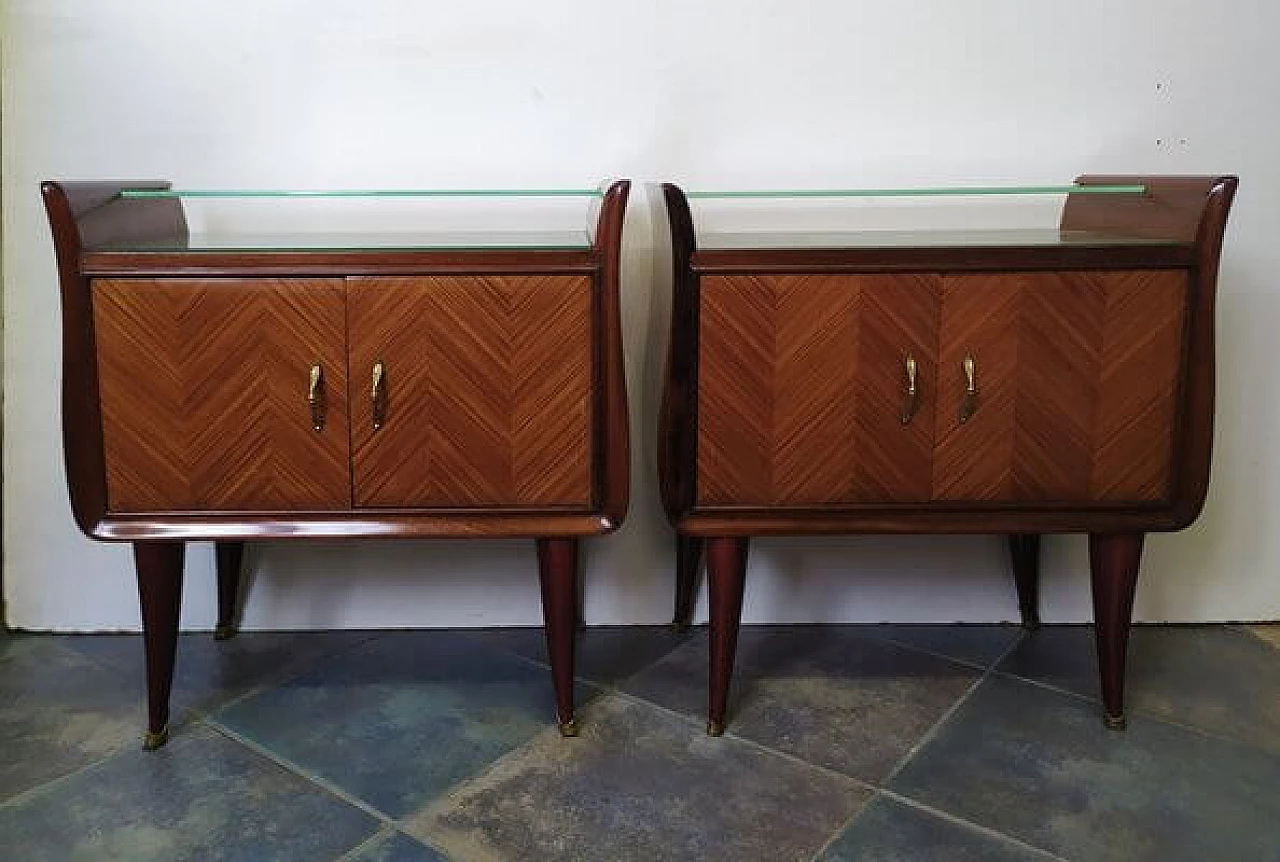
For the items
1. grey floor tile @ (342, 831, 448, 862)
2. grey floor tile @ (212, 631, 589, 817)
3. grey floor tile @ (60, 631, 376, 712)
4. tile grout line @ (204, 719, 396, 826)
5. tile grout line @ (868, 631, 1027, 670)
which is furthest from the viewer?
tile grout line @ (868, 631, 1027, 670)

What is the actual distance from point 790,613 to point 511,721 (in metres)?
0.63

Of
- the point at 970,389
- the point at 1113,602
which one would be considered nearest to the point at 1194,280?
the point at 970,389

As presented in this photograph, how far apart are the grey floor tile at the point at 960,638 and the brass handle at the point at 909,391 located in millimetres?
581

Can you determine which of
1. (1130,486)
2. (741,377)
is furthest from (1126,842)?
(741,377)

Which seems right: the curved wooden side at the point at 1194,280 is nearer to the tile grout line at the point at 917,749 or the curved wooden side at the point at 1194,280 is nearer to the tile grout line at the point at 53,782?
the tile grout line at the point at 917,749

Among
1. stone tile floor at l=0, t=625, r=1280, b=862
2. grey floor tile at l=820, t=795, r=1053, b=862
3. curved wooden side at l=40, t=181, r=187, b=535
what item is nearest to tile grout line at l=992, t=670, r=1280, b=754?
stone tile floor at l=0, t=625, r=1280, b=862

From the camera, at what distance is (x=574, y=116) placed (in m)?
2.04

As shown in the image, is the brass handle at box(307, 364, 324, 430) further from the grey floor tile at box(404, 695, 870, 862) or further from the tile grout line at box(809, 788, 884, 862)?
the tile grout line at box(809, 788, 884, 862)

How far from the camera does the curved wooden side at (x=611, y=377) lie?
5.25 feet

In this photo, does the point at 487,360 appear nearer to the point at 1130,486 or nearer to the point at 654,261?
the point at 654,261

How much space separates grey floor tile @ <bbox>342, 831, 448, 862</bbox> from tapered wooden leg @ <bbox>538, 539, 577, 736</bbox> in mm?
344

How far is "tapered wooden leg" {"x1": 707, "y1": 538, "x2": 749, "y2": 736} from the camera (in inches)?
68.4

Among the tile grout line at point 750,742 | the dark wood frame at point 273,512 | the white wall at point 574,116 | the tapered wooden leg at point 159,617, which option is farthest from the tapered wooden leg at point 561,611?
the tapered wooden leg at point 159,617

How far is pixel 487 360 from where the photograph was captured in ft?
5.37
